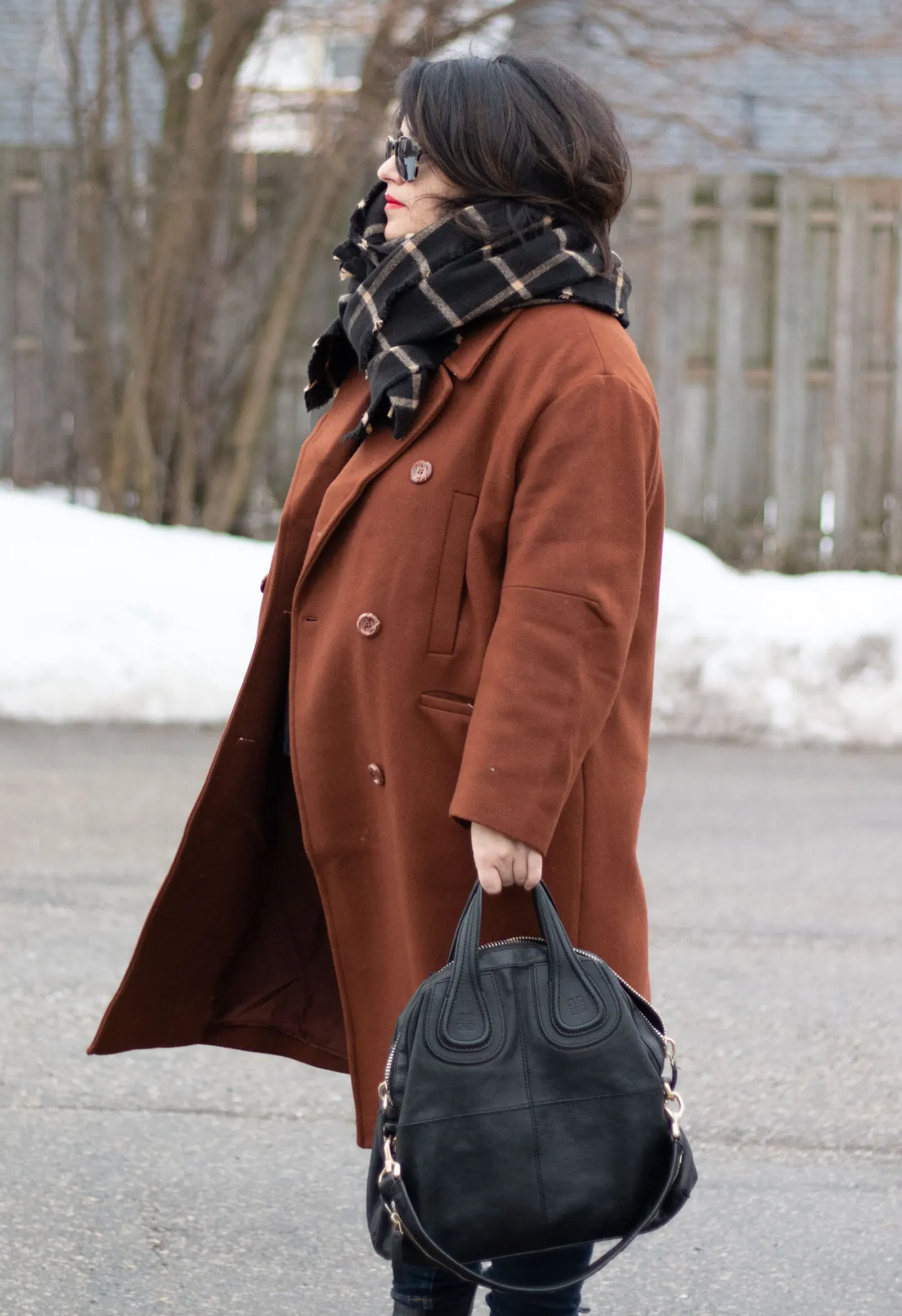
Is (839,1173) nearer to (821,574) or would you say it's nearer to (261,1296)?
(261,1296)

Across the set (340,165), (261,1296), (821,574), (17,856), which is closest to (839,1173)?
(261,1296)

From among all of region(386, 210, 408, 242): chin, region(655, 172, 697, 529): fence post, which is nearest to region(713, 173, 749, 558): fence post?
region(655, 172, 697, 529): fence post

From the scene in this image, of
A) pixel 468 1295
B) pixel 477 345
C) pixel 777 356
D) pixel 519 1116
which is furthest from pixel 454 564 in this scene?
pixel 777 356

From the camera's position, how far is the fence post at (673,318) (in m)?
10.0

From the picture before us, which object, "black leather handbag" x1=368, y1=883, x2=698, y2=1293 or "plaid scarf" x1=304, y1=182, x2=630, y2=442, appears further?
"plaid scarf" x1=304, y1=182, x2=630, y2=442

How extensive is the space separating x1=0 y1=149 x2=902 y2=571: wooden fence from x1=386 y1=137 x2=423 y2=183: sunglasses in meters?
7.72

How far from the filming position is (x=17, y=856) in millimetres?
5223

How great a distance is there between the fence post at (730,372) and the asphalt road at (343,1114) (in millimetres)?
4548

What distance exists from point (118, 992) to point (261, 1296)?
0.60 m

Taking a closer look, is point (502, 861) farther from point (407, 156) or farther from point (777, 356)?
point (777, 356)

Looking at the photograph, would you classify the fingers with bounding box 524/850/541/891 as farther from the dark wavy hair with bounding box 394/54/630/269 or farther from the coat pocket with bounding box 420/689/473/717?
the dark wavy hair with bounding box 394/54/630/269

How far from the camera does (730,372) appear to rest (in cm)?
1007

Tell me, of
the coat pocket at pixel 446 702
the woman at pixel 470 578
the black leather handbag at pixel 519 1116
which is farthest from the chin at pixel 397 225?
the black leather handbag at pixel 519 1116

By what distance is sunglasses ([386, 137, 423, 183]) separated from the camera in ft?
7.40
